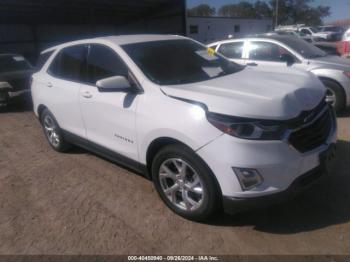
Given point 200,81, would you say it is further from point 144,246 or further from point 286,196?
point 144,246

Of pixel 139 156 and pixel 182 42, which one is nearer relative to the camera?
pixel 139 156

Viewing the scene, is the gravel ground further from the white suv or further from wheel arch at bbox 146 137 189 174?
wheel arch at bbox 146 137 189 174

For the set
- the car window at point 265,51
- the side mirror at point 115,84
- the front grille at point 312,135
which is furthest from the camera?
the car window at point 265,51

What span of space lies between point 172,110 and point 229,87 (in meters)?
0.62

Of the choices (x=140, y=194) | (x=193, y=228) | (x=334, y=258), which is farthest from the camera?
(x=140, y=194)

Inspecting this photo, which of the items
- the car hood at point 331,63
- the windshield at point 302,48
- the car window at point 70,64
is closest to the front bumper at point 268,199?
the car window at point 70,64

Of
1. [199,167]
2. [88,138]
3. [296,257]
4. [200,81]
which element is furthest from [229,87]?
[88,138]

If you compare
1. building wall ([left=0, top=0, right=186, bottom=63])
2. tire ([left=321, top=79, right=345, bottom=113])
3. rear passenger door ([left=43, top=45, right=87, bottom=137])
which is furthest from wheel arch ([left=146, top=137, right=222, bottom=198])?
building wall ([left=0, top=0, right=186, bottom=63])

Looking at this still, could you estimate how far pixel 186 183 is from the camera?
330 cm

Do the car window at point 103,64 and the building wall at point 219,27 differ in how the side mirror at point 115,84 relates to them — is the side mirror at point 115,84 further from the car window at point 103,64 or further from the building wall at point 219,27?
the building wall at point 219,27

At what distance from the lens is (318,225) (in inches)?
126

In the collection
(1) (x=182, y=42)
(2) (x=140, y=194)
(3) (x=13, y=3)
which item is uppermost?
(3) (x=13, y=3)

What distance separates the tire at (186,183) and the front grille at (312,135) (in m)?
0.76

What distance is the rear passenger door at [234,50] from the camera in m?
7.75
